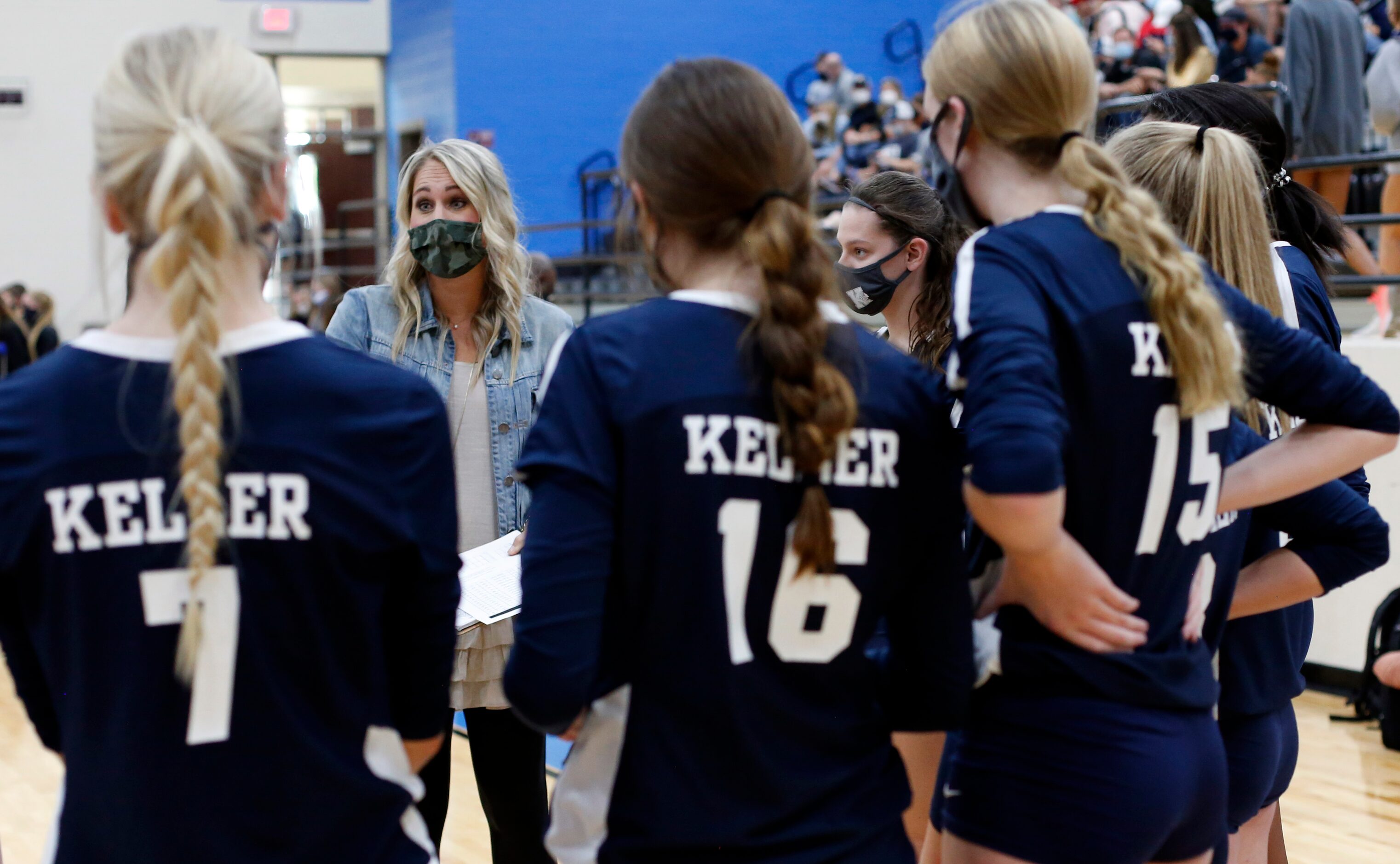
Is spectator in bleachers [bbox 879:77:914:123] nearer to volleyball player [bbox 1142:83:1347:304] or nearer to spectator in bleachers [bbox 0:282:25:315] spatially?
spectator in bleachers [bbox 0:282:25:315]

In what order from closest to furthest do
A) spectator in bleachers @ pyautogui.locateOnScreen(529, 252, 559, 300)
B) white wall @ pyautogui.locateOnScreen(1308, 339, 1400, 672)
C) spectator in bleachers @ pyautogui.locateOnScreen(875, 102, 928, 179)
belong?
1. white wall @ pyautogui.locateOnScreen(1308, 339, 1400, 672)
2. spectator in bleachers @ pyautogui.locateOnScreen(529, 252, 559, 300)
3. spectator in bleachers @ pyautogui.locateOnScreen(875, 102, 928, 179)

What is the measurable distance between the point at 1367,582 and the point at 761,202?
462cm

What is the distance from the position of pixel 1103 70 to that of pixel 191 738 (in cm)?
749

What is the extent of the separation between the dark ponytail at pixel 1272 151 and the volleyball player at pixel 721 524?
3.92ft

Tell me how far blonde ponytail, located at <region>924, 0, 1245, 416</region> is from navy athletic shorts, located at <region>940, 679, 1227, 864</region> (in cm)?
37

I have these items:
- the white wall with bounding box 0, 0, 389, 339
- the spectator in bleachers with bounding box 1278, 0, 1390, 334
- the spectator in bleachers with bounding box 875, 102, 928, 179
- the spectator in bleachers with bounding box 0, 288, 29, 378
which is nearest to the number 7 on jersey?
the spectator in bleachers with bounding box 1278, 0, 1390, 334

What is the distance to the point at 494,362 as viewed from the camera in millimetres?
2434

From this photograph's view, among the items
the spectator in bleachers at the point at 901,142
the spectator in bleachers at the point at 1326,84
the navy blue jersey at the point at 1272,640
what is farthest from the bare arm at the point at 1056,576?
the spectator in bleachers at the point at 901,142

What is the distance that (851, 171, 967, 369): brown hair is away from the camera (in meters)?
2.41

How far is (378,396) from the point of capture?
3.97 ft

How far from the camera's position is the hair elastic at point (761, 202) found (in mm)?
1290

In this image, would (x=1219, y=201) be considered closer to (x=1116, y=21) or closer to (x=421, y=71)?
(x=1116, y=21)

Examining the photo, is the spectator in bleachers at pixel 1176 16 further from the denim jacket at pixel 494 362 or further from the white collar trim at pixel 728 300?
the white collar trim at pixel 728 300

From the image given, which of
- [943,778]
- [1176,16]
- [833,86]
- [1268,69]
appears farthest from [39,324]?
[943,778]
